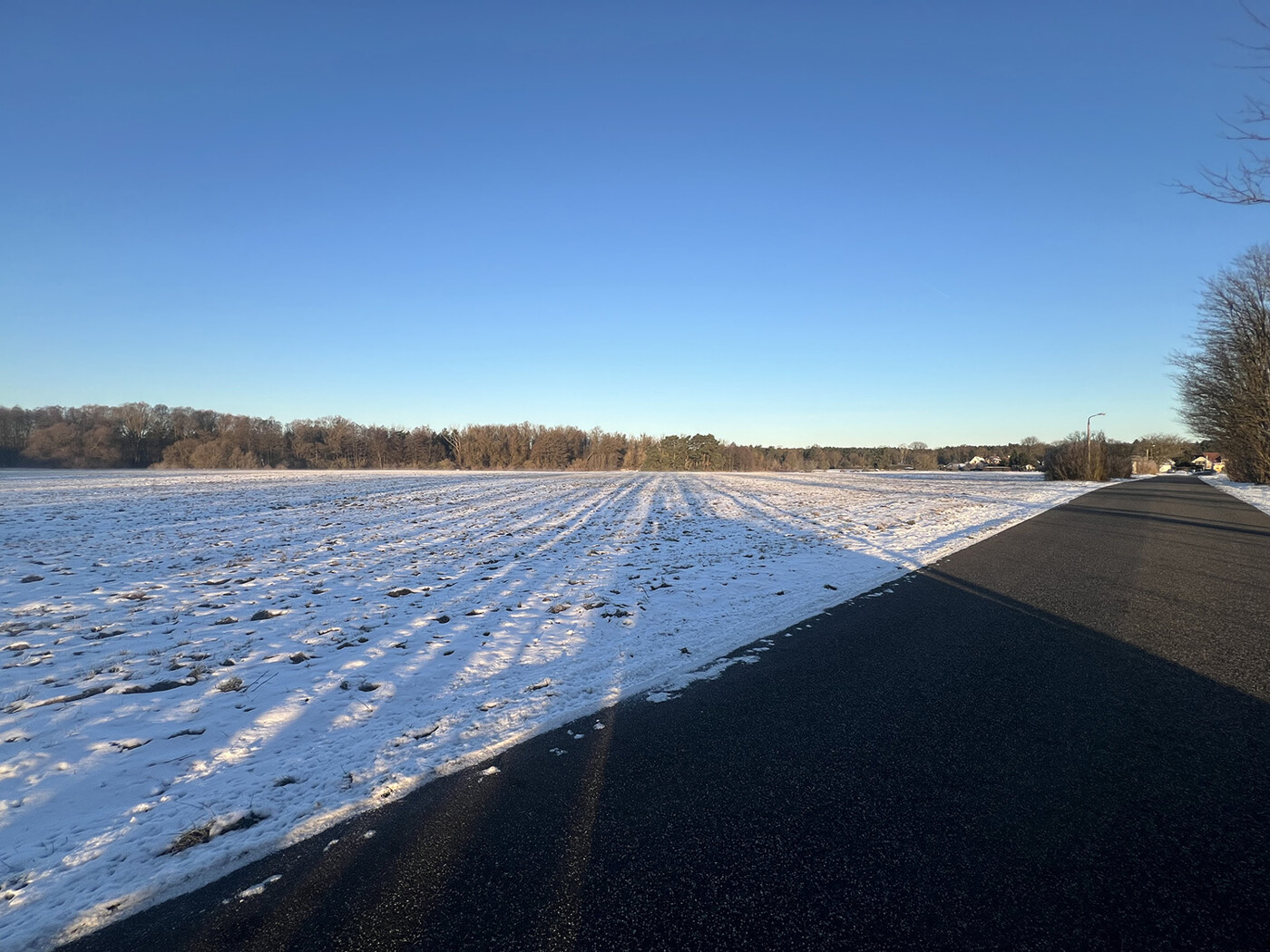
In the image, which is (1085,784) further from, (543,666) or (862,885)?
(543,666)

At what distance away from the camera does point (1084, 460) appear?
50.7 m

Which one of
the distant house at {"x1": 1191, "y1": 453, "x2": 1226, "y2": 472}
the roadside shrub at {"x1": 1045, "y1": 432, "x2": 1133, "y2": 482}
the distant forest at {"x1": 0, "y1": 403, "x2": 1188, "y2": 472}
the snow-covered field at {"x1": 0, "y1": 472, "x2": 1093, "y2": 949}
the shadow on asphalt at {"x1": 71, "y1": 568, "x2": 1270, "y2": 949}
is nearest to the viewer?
the shadow on asphalt at {"x1": 71, "y1": 568, "x2": 1270, "y2": 949}

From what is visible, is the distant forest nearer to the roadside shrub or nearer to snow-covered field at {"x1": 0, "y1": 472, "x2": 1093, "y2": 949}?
the roadside shrub

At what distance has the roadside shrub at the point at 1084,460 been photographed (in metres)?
50.8

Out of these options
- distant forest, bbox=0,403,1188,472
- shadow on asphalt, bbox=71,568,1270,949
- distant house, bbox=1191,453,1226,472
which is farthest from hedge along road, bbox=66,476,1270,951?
distant house, bbox=1191,453,1226,472

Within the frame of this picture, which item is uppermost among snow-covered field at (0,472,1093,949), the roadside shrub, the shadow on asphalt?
the roadside shrub

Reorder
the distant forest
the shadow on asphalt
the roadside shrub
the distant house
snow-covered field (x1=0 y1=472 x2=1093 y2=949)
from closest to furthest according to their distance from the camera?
the shadow on asphalt
snow-covered field (x1=0 y1=472 x2=1093 y2=949)
the roadside shrub
the distant forest
the distant house

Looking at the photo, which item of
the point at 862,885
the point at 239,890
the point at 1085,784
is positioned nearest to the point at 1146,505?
the point at 1085,784

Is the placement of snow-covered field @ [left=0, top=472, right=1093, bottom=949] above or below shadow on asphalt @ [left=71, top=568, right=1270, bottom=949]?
below

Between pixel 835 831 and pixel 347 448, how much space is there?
352ft

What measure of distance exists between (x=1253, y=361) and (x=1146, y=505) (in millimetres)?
19896

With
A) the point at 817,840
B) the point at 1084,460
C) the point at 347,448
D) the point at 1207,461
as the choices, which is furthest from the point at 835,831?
the point at 1207,461

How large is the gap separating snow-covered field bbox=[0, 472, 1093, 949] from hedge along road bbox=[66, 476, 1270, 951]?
1.61 ft

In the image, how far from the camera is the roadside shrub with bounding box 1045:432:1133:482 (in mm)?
50750
